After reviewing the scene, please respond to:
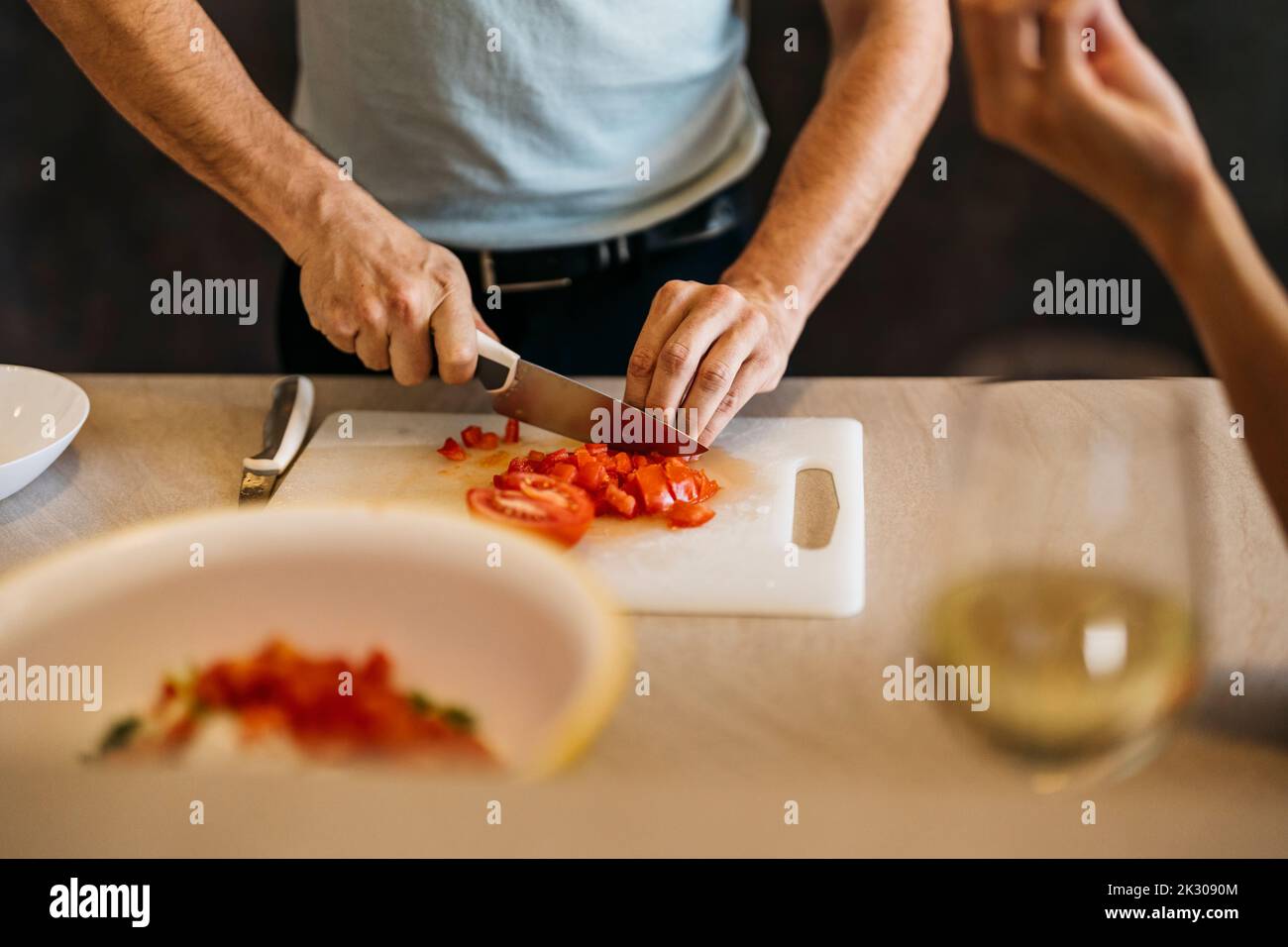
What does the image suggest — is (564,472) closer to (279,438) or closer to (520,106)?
(279,438)

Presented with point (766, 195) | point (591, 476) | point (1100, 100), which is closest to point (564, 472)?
point (591, 476)

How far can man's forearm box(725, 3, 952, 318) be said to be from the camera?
142 centimetres

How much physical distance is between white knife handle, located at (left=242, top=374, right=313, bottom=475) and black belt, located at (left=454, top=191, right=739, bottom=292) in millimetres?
285

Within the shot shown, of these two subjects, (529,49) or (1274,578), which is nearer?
(1274,578)

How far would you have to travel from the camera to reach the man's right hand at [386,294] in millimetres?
1223

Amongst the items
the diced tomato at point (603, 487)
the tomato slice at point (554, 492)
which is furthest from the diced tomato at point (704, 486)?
the tomato slice at point (554, 492)

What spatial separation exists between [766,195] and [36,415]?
1482mm

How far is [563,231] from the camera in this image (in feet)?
5.06

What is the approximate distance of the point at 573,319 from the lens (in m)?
1.61

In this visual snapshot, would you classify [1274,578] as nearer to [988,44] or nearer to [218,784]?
[988,44]

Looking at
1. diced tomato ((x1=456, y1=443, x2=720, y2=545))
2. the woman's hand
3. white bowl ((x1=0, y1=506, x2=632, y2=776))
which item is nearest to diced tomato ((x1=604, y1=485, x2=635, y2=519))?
diced tomato ((x1=456, y1=443, x2=720, y2=545))

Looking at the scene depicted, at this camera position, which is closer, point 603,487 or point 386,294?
point 603,487
